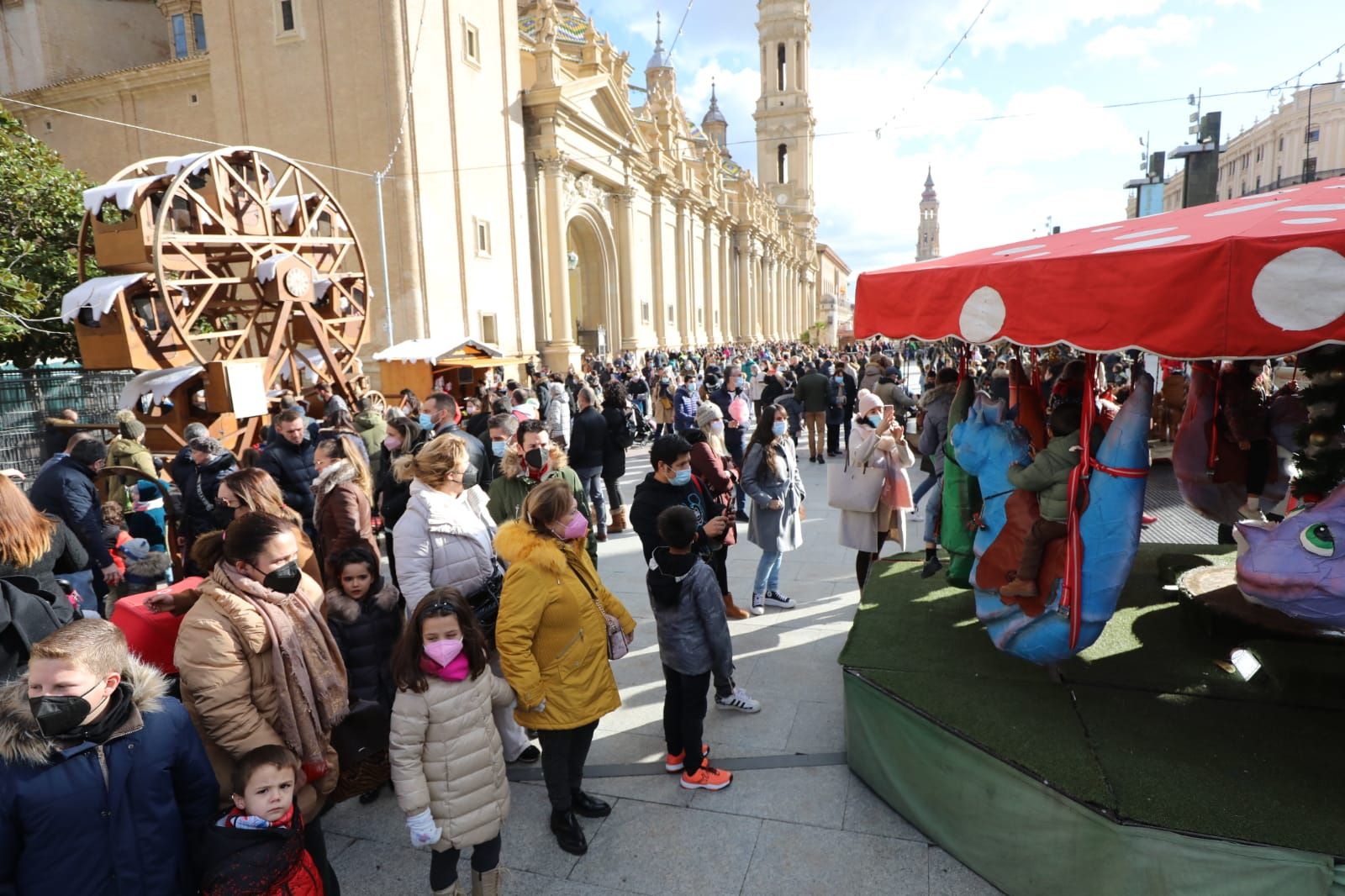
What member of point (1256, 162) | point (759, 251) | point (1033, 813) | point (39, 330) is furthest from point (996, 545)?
point (1256, 162)

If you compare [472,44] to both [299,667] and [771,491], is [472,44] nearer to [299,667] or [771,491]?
[771,491]

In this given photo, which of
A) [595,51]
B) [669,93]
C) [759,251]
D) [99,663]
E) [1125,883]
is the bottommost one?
[1125,883]

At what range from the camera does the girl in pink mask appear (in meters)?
2.95

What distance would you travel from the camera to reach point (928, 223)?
139000 mm

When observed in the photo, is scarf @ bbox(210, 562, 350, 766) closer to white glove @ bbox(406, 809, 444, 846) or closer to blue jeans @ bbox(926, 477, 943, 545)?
white glove @ bbox(406, 809, 444, 846)

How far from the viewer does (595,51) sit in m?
29.9

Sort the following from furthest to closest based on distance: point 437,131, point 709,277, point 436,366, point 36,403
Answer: point 709,277 → point 437,131 → point 436,366 → point 36,403

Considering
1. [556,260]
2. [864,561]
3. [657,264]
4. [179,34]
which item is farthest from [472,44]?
[864,561]

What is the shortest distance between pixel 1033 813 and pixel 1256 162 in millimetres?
73482

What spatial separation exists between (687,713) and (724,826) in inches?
22.9

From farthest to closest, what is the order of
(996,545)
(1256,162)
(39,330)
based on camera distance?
(1256,162), (39,330), (996,545)

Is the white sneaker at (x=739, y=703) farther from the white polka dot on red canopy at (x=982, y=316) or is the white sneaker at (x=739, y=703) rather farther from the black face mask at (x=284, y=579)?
the black face mask at (x=284, y=579)

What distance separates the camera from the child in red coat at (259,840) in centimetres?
242

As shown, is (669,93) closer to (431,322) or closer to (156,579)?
(431,322)
